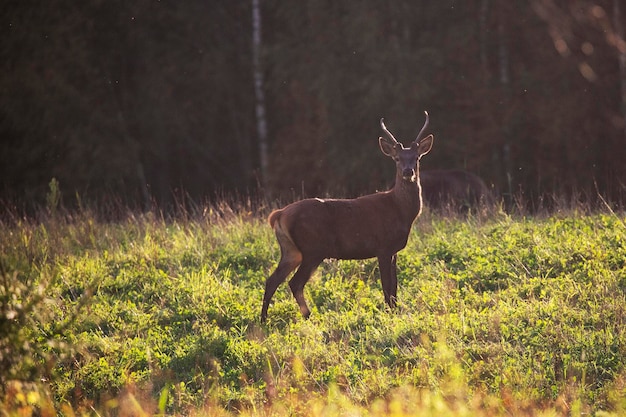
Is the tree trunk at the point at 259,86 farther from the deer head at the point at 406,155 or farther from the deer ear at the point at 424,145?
the deer head at the point at 406,155

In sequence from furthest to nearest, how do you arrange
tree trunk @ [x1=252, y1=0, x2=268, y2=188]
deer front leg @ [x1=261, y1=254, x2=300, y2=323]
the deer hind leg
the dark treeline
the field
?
Answer: tree trunk @ [x1=252, y1=0, x2=268, y2=188] → the dark treeline → the deer hind leg → deer front leg @ [x1=261, y1=254, x2=300, y2=323] → the field

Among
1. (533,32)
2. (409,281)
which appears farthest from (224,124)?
(409,281)

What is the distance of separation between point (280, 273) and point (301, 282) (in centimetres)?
22

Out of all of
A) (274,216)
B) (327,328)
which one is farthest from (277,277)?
(327,328)

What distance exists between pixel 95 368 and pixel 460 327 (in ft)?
9.22

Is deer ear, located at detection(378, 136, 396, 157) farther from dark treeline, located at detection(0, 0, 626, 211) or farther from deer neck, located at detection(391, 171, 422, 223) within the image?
dark treeline, located at detection(0, 0, 626, 211)

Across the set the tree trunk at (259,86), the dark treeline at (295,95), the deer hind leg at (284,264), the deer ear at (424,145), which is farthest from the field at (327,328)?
A: the tree trunk at (259,86)

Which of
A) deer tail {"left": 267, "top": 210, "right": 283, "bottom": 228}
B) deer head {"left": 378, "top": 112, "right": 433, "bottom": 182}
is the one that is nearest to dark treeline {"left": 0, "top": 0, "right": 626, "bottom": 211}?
deer head {"left": 378, "top": 112, "right": 433, "bottom": 182}

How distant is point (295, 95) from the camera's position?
75.9 feet

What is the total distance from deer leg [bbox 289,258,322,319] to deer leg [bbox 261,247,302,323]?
12 cm

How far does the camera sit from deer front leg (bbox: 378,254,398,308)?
27.1 ft

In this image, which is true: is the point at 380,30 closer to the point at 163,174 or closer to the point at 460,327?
the point at 163,174

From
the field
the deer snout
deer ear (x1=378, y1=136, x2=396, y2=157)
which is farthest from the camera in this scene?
deer ear (x1=378, y1=136, x2=396, y2=157)

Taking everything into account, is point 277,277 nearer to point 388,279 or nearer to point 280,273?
point 280,273
